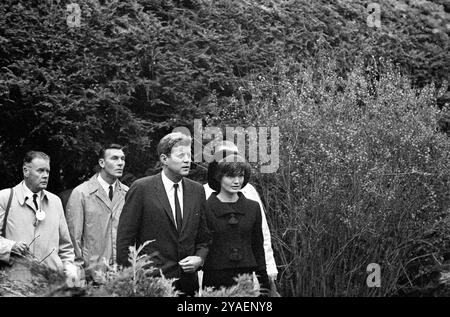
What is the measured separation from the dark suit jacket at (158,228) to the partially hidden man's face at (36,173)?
77cm

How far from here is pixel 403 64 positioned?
1116 centimetres

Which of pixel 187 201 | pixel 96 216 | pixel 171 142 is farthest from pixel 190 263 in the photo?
pixel 96 216

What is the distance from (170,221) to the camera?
6125mm

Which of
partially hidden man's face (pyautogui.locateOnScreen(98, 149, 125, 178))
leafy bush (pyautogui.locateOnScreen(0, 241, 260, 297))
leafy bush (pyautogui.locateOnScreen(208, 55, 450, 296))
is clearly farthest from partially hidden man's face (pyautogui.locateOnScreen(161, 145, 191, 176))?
leafy bush (pyautogui.locateOnScreen(0, 241, 260, 297))

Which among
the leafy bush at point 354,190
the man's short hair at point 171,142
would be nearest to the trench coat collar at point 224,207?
the man's short hair at point 171,142

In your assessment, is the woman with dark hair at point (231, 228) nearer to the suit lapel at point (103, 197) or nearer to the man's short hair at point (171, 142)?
the man's short hair at point (171, 142)

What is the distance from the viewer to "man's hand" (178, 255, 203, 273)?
6020mm

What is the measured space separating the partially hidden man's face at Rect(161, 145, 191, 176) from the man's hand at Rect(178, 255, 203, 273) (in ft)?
2.12

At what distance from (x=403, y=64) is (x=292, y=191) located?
13.4ft

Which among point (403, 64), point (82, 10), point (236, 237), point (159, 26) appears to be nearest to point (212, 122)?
point (159, 26)

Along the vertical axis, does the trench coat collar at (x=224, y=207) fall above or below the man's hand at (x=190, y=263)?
above

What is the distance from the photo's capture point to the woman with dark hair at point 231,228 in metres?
6.29

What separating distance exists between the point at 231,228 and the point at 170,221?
1.73 ft

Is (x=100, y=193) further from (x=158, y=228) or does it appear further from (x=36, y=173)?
(x=158, y=228)
